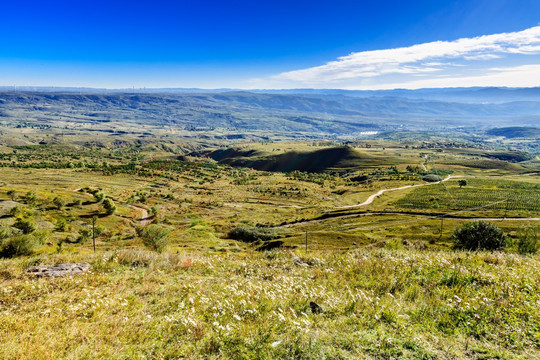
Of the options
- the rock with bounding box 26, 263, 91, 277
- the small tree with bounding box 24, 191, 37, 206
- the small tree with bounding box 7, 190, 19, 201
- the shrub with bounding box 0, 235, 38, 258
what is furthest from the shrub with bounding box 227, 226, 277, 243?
the small tree with bounding box 7, 190, 19, 201

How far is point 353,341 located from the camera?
28.4 feet

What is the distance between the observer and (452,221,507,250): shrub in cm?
4641

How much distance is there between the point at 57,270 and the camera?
1416 cm

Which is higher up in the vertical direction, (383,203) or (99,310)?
(99,310)

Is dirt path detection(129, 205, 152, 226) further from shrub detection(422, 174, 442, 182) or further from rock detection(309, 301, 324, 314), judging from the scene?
shrub detection(422, 174, 442, 182)

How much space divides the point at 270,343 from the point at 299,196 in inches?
5673

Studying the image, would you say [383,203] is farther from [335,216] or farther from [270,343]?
[270,343]

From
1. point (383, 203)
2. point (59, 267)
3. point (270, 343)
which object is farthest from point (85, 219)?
point (383, 203)

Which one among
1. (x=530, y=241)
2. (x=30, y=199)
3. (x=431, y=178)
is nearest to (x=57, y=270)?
(x=530, y=241)

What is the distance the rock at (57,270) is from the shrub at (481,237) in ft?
180

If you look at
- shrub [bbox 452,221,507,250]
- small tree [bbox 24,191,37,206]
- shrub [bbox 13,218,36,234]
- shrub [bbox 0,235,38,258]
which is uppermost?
shrub [bbox 0,235,38,258]

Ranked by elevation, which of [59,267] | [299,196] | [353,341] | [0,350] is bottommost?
[299,196]

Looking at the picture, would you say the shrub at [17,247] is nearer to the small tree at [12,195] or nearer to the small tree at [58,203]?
the small tree at [58,203]

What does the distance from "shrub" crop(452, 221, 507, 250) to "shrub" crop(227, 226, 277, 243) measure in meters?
42.5
